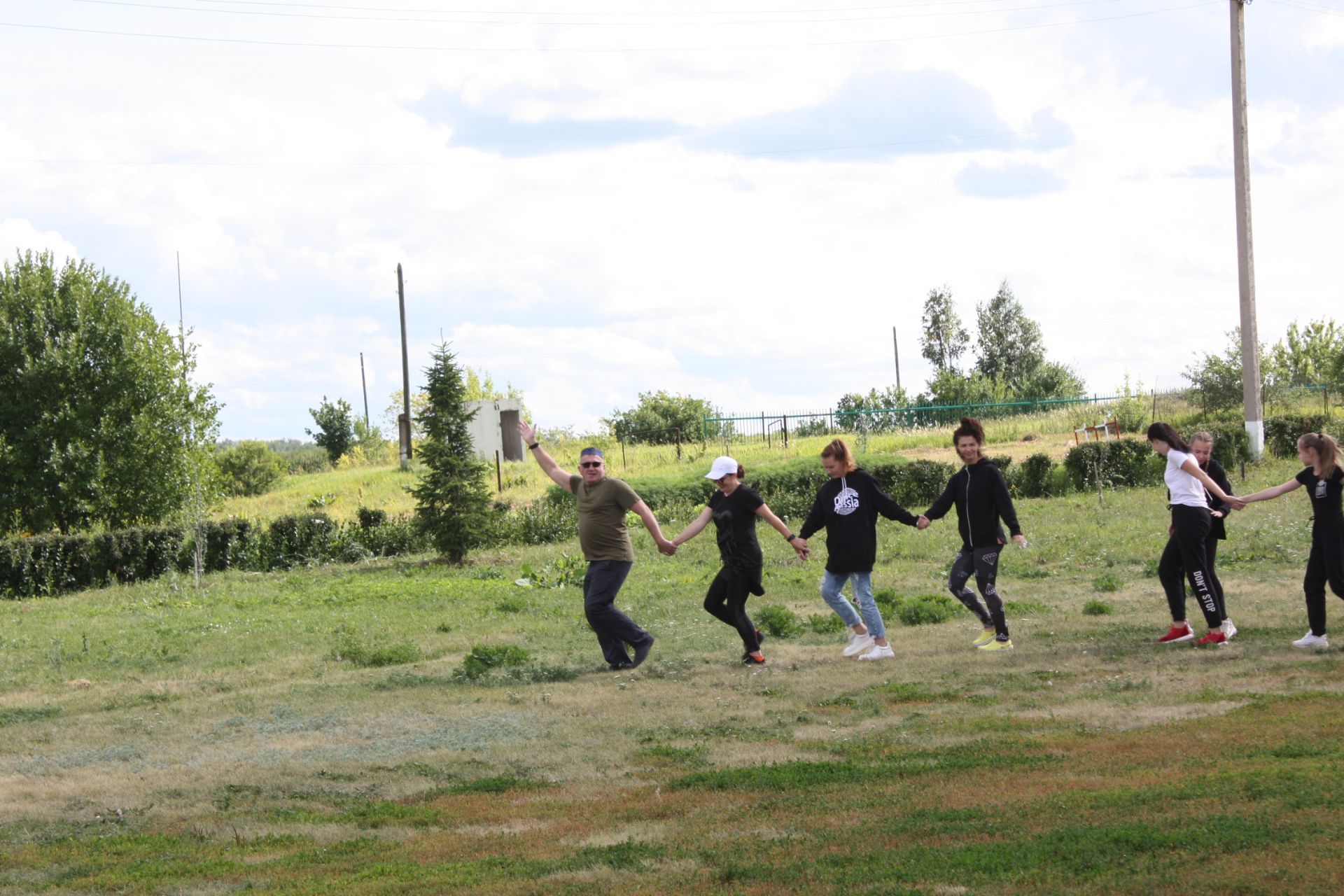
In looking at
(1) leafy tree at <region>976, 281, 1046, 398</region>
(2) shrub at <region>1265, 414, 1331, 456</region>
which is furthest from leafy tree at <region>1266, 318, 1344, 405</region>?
(2) shrub at <region>1265, 414, 1331, 456</region>

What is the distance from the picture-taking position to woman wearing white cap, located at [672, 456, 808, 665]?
1038 cm

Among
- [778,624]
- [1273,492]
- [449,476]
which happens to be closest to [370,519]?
[449,476]

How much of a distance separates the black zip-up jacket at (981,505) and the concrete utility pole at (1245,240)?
21.8 metres

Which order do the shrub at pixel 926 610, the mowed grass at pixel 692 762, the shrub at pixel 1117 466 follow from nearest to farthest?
the mowed grass at pixel 692 762, the shrub at pixel 926 610, the shrub at pixel 1117 466

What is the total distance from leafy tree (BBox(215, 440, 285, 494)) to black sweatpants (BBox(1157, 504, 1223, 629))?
160 feet

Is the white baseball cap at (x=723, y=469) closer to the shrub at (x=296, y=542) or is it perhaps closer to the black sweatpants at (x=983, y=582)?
the black sweatpants at (x=983, y=582)

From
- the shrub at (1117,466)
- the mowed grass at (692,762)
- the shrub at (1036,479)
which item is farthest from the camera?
the shrub at (1036,479)

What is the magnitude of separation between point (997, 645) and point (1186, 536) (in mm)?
1818

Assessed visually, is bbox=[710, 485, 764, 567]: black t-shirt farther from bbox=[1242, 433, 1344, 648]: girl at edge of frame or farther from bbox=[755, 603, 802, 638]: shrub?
bbox=[1242, 433, 1344, 648]: girl at edge of frame

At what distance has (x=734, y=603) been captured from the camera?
10469mm

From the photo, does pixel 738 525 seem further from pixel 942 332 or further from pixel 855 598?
pixel 942 332

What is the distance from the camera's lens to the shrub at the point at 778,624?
12.2 m

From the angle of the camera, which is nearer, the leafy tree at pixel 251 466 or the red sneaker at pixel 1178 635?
the red sneaker at pixel 1178 635

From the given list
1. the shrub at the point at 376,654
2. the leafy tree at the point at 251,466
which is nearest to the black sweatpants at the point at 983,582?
the shrub at the point at 376,654
